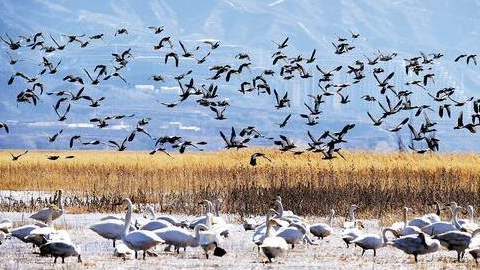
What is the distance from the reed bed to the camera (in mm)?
34125

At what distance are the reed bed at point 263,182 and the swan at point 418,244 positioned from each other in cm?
952

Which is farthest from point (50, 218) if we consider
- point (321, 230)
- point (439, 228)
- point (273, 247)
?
point (439, 228)

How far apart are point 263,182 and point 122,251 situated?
19.3 m

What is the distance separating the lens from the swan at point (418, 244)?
22.6 metres

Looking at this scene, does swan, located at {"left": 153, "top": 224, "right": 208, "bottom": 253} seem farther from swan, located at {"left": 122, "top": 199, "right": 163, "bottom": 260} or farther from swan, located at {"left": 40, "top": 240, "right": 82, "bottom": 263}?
swan, located at {"left": 40, "top": 240, "right": 82, "bottom": 263}

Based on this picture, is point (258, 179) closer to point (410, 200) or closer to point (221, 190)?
point (221, 190)

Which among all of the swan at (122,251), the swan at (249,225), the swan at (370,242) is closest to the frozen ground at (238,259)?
the swan at (122,251)

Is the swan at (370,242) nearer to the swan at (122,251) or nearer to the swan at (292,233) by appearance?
the swan at (292,233)

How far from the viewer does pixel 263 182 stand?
138 ft

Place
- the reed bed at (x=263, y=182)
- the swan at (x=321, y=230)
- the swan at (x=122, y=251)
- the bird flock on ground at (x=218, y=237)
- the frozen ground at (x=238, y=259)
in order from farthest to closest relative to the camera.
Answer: the reed bed at (x=263, y=182) → the swan at (x=321, y=230) → the swan at (x=122, y=251) → the bird flock on ground at (x=218, y=237) → the frozen ground at (x=238, y=259)

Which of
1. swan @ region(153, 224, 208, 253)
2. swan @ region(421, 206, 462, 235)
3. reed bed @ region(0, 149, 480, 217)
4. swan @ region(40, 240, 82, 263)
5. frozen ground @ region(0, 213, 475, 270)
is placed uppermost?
reed bed @ region(0, 149, 480, 217)

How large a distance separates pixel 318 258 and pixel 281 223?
1.80 metres

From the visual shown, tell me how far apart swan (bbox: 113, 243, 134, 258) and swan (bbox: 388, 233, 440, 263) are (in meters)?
4.76

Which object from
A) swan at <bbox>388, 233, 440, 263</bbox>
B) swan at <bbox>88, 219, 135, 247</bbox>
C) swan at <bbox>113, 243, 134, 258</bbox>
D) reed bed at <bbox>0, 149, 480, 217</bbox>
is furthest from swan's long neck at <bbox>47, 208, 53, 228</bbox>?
reed bed at <bbox>0, 149, 480, 217</bbox>
